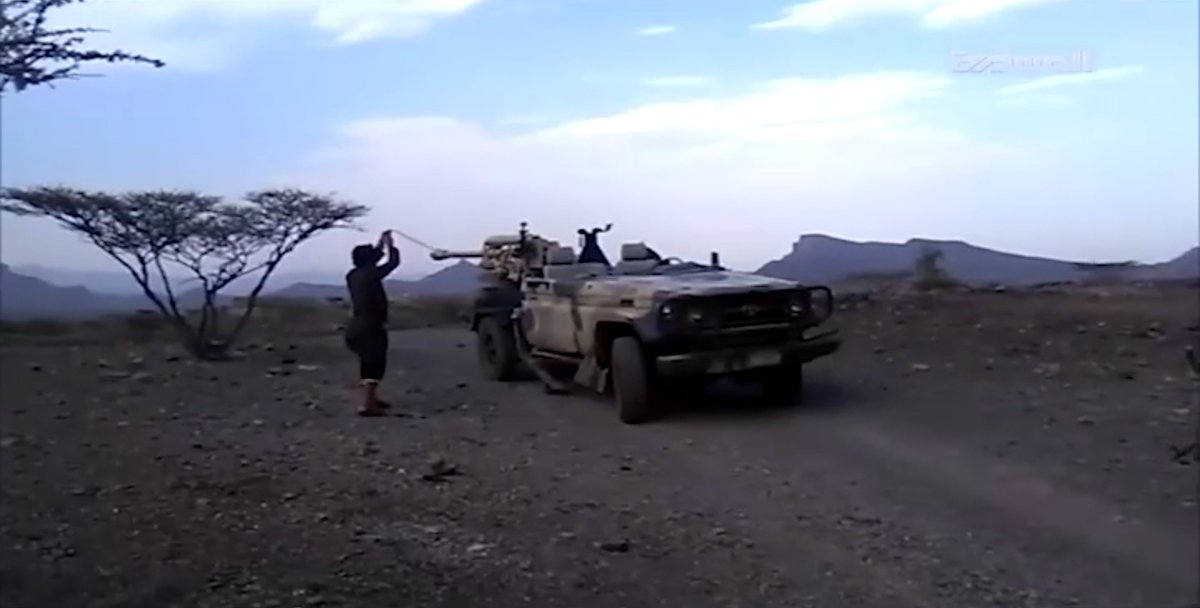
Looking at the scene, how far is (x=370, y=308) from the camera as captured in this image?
9.62m

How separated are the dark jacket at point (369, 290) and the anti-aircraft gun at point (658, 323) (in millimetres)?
1268

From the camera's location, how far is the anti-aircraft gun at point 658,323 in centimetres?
866

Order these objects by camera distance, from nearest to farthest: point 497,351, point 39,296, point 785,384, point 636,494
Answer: point 636,494 < point 785,384 < point 39,296 < point 497,351

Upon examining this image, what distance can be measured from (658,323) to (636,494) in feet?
7.38

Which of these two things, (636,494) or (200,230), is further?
(200,230)

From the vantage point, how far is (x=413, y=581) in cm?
484

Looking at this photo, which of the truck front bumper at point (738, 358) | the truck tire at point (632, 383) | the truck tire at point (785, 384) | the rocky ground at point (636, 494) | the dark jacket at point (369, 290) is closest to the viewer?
the rocky ground at point (636, 494)

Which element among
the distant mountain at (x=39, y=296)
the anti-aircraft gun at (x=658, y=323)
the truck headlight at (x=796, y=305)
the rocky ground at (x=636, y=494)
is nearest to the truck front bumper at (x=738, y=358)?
the anti-aircraft gun at (x=658, y=323)

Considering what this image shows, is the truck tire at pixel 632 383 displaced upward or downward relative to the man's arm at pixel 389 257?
downward

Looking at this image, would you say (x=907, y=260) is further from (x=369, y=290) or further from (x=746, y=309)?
(x=369, y=290)

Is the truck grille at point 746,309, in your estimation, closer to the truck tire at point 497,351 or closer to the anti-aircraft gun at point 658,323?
the anti-aircraft gun at point 658,323

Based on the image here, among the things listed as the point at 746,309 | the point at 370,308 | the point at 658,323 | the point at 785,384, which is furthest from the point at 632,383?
the point at 370,308

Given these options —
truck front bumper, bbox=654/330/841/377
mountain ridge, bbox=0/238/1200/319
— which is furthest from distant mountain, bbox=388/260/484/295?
truck front bumper, bbox=654/330/841/377

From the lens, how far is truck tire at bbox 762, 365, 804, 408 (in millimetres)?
9273
